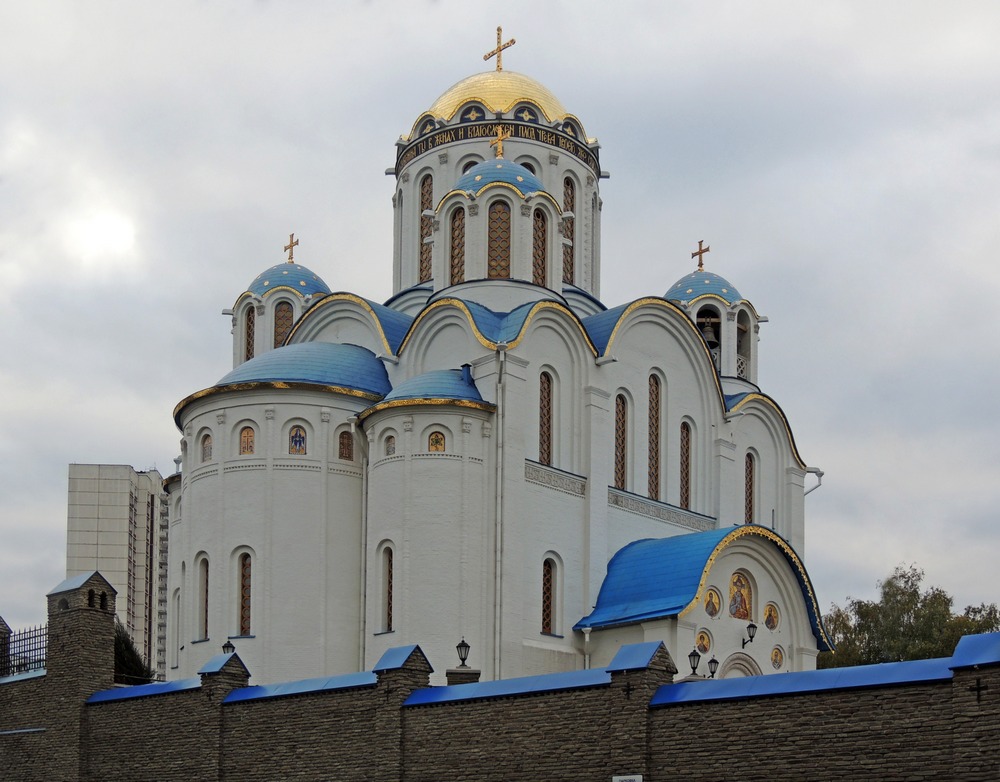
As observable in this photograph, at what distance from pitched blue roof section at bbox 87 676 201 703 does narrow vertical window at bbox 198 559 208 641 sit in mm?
3551

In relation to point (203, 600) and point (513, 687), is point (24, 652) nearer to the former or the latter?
point (203, 600)

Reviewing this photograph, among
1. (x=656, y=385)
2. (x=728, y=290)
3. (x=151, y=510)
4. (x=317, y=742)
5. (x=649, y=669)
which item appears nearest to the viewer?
(x=649, y=669)

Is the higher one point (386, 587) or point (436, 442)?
point (436, 442)

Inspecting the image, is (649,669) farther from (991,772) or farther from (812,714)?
(991,772)

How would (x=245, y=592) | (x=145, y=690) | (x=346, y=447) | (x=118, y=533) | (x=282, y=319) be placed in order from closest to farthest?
(x=145, y=690), (x=245, y=592), (x=346, y=447), (x=282, y=319), (x=118, y=533)

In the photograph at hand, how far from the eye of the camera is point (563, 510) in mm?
23688

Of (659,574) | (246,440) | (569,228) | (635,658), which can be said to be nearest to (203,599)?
(246,440)

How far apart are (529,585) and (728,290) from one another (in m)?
9.29

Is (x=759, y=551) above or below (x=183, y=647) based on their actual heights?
above

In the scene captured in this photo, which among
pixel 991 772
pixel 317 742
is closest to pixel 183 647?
pixel 317 742

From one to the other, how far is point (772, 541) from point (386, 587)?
606 centimetres

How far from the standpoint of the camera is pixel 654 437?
25.9 meters

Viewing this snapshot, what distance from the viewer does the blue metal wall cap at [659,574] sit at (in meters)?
22.3

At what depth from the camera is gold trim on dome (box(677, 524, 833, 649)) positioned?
22203mm
